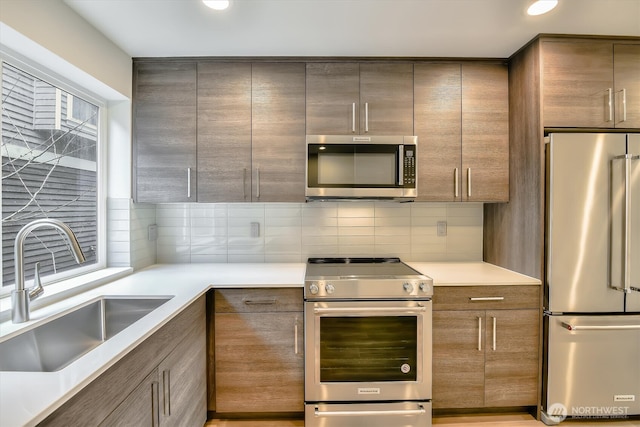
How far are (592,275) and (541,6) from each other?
5.09ft

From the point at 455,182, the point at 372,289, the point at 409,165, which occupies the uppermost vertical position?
the point at 409,165

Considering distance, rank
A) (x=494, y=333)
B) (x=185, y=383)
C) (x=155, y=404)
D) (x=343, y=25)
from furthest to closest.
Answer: (x=494, y=333)
(x=343, y=25)
(x=185, y=383)
(x=155, y=404)

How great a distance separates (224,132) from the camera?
7.20 feet

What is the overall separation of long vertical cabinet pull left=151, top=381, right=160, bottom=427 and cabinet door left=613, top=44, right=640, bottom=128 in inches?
114

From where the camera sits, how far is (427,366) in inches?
73.5

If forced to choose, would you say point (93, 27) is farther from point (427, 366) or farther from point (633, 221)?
point (633, 221)

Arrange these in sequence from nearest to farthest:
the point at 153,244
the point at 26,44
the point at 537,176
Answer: the point at 26,44 < the point at 537,176 < the point at 153,244

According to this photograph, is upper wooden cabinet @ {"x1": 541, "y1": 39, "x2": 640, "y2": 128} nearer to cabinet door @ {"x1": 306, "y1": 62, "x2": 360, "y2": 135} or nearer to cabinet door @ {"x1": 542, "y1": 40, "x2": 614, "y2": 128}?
cabinet door @ {"x1": 542, "y1": 40, "x2": 614, "y2": 128}

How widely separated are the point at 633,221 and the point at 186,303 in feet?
8.38

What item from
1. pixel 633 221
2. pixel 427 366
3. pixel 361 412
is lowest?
pixel 361 412

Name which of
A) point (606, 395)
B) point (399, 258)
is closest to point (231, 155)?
point (399, 258)

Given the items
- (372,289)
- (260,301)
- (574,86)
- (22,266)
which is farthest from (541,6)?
(22,266)

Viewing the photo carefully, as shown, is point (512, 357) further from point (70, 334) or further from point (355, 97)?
point (70, 334)

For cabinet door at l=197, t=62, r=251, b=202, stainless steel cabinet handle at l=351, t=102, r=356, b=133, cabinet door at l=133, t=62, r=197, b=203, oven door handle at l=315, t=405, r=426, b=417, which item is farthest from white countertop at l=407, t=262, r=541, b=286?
cabinet door at l=133, t=62, r=197, b=203
